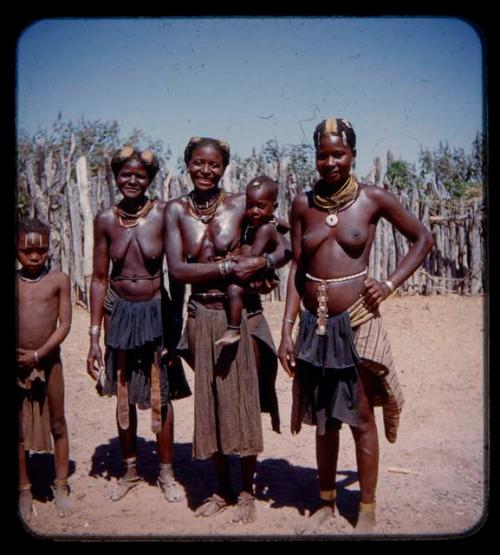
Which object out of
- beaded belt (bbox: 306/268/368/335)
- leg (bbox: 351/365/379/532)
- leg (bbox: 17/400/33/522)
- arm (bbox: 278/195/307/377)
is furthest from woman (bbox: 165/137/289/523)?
leg (bbox: 17/400/33/522)

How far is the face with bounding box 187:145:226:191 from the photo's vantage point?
3.42 metres

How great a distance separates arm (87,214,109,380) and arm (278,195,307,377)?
4.05ft

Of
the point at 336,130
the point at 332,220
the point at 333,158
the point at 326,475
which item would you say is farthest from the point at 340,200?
the point at 326,475

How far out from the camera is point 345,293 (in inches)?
127

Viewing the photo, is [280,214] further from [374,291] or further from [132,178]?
[374,291]

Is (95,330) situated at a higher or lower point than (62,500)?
higher

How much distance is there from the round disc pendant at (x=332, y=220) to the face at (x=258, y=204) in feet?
1.04

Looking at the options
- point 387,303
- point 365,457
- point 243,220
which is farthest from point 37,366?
point 387,303

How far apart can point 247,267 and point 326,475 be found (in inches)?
51.3

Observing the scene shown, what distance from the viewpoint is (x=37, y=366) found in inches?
137

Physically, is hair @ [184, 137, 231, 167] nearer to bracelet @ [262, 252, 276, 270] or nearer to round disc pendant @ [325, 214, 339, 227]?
bracelet @ [262, 252, 276, 270]

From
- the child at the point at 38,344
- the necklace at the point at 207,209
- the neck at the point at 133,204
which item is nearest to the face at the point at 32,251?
the child at the point at 38,344

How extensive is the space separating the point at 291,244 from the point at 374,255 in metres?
7.69
